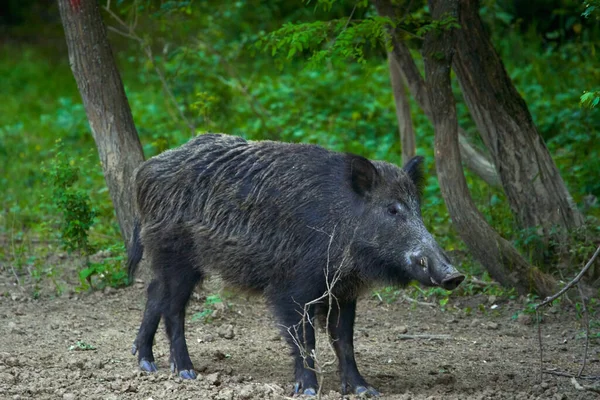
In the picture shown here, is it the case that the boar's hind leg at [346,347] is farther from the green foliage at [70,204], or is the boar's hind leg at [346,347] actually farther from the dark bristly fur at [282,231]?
the green foliage at [70,204]

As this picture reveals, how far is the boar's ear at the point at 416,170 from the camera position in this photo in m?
4.87

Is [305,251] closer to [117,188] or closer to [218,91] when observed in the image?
[117,188]

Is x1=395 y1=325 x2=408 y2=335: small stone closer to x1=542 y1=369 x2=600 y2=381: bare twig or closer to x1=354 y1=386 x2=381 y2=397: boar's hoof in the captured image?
x1=354 y1=386 x2=381 y2=397: boar's hoof

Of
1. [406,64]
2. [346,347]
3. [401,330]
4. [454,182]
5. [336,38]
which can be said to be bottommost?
[401,330]

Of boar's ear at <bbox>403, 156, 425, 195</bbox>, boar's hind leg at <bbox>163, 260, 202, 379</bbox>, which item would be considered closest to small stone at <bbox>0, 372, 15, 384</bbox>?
boar's hind leg at <bbox>163, 260, 202, 379</bbox>

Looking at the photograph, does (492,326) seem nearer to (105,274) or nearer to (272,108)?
(105,274)

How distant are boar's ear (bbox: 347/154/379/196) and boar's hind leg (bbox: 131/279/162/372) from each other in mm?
1335

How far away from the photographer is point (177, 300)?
5.05 metres

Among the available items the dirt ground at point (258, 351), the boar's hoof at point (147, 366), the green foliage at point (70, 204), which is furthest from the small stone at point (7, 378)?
the green foliage at point (70, 204)

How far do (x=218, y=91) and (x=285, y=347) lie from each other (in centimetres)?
435

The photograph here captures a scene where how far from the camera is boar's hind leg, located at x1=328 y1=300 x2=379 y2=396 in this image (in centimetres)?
468

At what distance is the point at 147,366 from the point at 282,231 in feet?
3.74

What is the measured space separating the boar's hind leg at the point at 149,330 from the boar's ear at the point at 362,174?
4.38ft

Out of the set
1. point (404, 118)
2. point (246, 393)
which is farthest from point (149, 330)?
point (404, 118)
